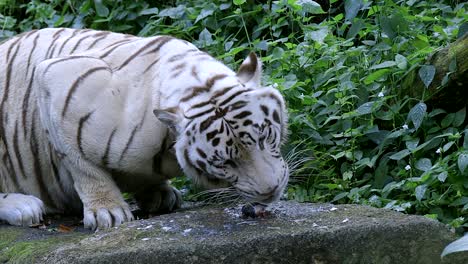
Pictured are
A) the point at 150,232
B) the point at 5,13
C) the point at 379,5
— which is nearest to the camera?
the point at 150,232

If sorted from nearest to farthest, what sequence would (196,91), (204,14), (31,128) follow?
(196,91)
(31,128)
(204,14)

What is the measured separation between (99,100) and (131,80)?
16 cm

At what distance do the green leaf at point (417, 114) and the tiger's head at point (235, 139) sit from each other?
1012 mm

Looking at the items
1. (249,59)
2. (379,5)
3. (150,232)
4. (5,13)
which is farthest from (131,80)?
(5,13)

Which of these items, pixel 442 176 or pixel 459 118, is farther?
pixel 459 118

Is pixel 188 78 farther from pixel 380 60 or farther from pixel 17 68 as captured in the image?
pixel 380 60

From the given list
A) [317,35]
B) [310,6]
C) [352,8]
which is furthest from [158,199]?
[352,8]

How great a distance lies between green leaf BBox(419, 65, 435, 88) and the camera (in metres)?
4.62

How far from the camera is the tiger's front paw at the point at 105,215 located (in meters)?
3.91

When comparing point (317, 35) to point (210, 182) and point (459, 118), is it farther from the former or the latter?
point (210, 182)

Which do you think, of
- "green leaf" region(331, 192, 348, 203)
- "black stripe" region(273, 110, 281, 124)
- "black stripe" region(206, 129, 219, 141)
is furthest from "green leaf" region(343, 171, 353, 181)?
"black stripe" region(206, 129, 219, 141)

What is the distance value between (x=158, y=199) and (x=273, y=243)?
116cm

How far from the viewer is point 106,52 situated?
419 centimetres

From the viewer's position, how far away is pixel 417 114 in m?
4.58
